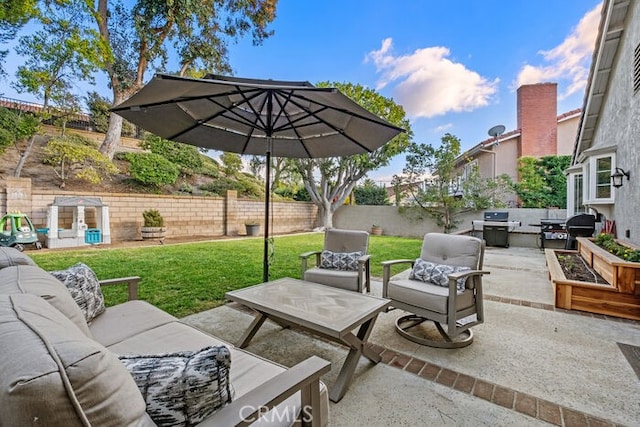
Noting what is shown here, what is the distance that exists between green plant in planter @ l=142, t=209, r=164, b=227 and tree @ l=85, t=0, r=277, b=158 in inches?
136

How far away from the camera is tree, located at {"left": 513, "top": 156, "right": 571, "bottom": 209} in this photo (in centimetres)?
1105

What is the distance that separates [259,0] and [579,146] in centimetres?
1310

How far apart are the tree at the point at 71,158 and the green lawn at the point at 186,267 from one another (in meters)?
3.75

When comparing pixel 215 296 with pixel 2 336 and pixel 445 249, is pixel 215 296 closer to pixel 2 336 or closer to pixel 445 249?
pixel 445 249

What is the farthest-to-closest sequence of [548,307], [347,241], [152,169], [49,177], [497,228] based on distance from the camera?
[152,169], [49,177], [497,228], [347,241], [548,307]

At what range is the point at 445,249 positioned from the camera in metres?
3.29

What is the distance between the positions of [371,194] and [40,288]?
14.5m

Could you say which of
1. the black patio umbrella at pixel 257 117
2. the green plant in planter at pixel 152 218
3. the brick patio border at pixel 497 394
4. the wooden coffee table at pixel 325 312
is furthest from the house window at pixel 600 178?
the green plant in planter at pixel 152 218

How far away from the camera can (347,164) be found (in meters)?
12.4

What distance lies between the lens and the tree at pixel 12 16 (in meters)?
7.51

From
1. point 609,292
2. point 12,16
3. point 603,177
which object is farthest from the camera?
point 12,16

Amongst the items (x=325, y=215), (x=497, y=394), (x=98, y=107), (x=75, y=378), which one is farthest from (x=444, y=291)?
(x=98, y=107)

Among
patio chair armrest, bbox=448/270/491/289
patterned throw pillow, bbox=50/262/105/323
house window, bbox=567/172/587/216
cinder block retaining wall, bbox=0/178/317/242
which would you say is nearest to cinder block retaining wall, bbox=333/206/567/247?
house window, bbox=567/172/587/216

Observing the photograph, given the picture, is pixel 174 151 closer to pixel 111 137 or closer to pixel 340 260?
pixel 111 137
